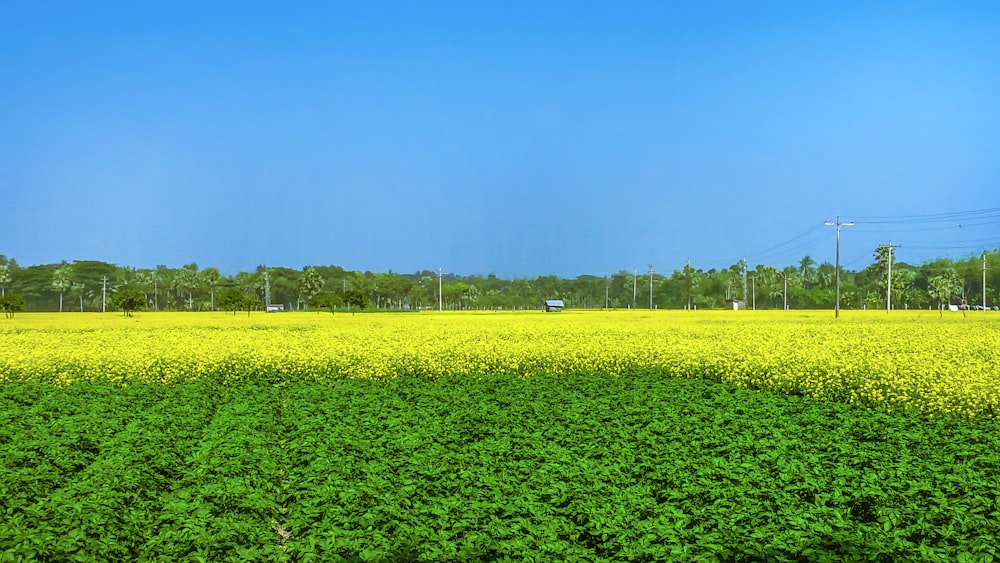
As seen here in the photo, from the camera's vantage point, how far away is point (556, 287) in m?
175

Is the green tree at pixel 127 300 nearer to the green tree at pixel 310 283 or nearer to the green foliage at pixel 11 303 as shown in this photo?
the green foliage at pixel 11 303

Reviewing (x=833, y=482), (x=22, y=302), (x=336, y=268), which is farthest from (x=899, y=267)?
(x=833, y=482)

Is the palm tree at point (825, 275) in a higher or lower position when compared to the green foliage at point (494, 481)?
higher

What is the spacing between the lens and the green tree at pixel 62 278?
126 m

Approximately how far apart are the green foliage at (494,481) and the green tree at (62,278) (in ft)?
416

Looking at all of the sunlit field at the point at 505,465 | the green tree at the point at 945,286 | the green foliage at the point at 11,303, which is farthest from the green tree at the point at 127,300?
the green tree at the point at 945,286

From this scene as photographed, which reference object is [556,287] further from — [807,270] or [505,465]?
[505,465]

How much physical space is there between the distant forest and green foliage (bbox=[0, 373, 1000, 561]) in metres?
99.7

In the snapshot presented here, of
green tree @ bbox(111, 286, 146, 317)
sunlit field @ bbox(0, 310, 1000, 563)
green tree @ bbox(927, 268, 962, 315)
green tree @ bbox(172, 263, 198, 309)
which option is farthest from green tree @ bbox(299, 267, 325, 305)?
sunlit field @ bbox(0, 310, 1000, 563)

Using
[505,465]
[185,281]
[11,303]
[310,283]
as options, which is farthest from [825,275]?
[505,465]

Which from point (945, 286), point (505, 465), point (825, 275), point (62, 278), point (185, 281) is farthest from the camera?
point (825, 275)

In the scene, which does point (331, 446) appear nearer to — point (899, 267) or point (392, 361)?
point (392, 361)

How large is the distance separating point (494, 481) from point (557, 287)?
16626cm

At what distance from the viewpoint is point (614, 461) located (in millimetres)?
10023
